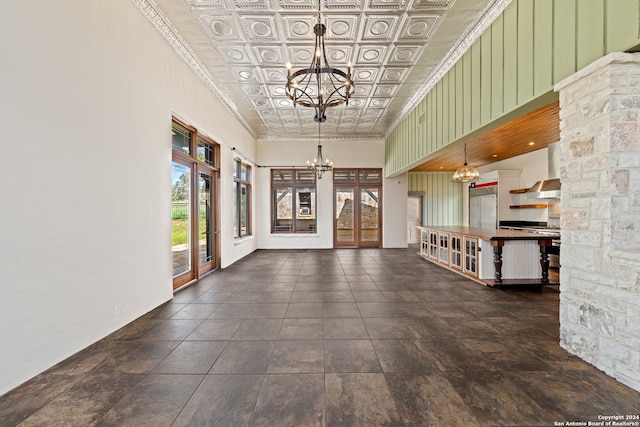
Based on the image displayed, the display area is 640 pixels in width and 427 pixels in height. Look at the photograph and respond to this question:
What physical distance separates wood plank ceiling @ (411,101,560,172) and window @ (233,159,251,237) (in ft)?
17.6

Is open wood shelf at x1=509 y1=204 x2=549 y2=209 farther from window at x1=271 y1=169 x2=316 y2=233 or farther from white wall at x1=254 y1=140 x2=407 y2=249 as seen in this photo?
window at x1=271 y1=169 x2=316 y2=233

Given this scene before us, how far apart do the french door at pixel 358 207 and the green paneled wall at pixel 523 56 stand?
4369 millimetres

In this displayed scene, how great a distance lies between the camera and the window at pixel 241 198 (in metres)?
7.73

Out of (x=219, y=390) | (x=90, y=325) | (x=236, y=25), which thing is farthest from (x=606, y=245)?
(x=236, y=25)

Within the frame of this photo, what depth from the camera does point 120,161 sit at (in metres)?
3.09

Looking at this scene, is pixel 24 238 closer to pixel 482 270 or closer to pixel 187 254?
pixel 187 254

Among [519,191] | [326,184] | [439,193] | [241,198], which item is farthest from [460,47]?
[439,193]

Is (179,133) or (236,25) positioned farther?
(179,133)

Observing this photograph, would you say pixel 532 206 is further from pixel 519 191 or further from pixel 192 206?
pixel 192 206

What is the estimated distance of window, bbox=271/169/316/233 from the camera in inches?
380

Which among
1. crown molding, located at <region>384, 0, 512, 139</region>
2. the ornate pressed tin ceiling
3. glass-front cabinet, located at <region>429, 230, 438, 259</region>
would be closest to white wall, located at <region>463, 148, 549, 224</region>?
glass-front cabinet, located at <region>429, 230, 438, 259</region>

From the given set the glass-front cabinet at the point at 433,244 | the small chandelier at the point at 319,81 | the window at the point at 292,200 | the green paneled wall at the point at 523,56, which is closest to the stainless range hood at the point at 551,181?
the glass-front cabinet at the point at 433,244

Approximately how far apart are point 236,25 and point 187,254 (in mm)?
3871

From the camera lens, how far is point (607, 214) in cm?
211
